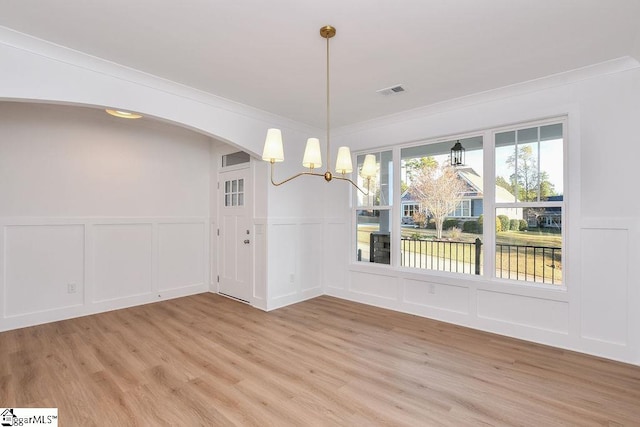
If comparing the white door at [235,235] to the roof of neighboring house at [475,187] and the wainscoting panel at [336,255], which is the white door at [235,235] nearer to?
the wainscoting panel at [336,255]

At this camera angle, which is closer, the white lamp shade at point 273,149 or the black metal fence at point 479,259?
the white lamp shade at point 273,149

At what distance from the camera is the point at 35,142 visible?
3848 millimetres

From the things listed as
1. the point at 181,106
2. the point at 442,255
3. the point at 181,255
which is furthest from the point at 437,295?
the point at 181,255

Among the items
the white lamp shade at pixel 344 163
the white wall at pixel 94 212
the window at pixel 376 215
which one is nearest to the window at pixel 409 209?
the window at pixel 376 215

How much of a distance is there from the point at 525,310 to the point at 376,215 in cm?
222

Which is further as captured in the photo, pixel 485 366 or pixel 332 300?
pixel 332 300

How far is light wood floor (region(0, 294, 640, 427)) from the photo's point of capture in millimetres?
2160

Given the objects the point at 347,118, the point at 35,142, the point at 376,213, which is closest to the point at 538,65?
the point at 347,118

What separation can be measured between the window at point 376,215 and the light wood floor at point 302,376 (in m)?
1.27

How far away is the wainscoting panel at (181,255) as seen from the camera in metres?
4.96

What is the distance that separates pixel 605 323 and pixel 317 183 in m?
3.93

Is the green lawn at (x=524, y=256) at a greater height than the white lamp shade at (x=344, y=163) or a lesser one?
lesser

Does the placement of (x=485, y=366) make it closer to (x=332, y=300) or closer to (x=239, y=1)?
(x=332, y=300)

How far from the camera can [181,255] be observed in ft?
17.0
